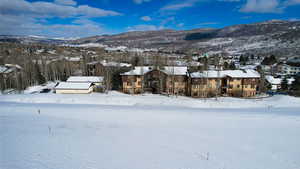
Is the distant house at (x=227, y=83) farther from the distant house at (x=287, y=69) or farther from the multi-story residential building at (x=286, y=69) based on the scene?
the multi-story residential building at (x=286, y=69)

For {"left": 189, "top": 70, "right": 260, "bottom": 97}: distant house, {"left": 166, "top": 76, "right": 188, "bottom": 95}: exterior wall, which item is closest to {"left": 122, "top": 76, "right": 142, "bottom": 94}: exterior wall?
{"left": 166, "top": 76, "right": 188, "bottom": 95}: exterior wall

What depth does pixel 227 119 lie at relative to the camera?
11531 millimetres

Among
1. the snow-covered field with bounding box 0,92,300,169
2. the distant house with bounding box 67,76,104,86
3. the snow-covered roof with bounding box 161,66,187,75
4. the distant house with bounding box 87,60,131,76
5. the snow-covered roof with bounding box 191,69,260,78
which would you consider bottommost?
the snow-covered field with bounding box 0,92,300,169

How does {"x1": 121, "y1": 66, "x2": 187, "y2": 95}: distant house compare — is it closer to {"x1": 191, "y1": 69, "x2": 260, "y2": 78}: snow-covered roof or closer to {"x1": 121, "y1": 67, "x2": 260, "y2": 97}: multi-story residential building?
{"x1": 121, "y1": 67, "x2": 260, "y2": 97}: multi-story residential building

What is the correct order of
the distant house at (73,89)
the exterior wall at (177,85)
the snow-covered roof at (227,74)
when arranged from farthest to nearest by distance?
the exterior wall at (177,85)
the snow-covered roof at (227,74)
the distant house at (73,89)

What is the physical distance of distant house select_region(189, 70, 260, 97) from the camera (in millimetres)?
28891

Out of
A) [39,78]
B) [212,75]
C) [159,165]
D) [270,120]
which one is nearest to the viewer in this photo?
[159,165]

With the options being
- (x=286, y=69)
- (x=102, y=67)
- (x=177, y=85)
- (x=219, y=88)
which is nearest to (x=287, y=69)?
(x=286, y=69)

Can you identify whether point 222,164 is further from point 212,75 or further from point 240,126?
point 212,75

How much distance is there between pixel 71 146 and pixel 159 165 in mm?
3700

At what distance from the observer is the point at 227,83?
2998 centimetres

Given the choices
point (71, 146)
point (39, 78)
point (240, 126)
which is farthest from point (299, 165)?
point (39, 78)

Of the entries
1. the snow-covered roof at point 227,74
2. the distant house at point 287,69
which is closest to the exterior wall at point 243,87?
the snow-covered roof at point 227,74

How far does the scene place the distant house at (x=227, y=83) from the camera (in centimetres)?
2889
